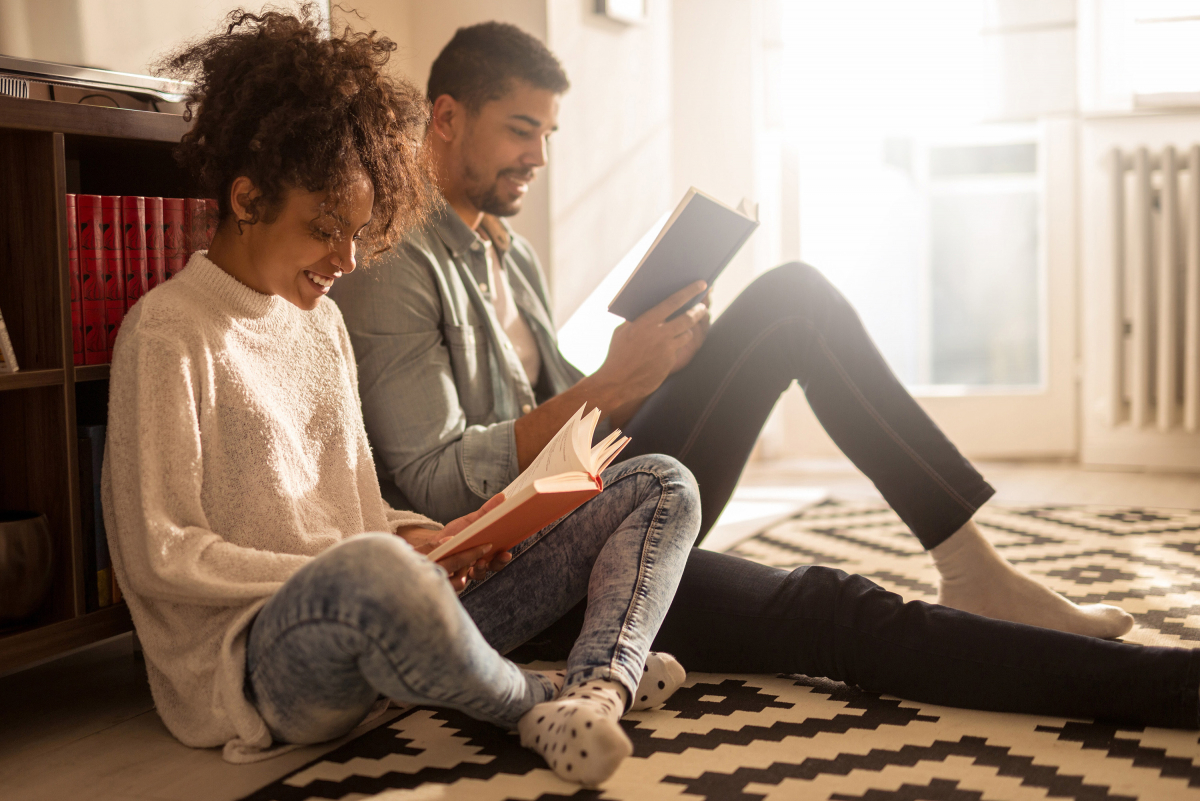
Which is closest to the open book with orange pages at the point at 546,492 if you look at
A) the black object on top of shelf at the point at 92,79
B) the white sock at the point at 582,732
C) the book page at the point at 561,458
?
the book page at the point at 561,458

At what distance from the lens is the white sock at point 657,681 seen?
3.98 feet

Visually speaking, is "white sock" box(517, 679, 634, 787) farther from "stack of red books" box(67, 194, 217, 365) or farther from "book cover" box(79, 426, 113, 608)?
"stack of red books" box(67, 194, 217, 365)

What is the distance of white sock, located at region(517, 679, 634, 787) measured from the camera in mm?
970

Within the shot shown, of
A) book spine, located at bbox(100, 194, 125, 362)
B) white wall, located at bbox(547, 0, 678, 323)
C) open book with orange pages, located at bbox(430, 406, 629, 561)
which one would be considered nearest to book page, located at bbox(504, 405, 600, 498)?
open book with orange pages, located at bbox(430, 406, 629, 561)

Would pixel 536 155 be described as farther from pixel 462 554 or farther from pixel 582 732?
pixel 582 732

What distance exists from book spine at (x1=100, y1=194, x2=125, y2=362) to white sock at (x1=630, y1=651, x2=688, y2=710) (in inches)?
25.9

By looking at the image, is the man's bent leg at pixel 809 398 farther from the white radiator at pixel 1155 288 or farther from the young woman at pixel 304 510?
the white radiator at pixel 1155 288

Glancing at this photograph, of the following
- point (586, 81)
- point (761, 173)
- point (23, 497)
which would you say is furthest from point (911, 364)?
point (23, 497)

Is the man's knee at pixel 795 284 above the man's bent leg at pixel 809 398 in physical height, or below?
above

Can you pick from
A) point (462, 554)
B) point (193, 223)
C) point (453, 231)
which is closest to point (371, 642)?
point (462, 554)

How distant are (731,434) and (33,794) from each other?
2.81ft

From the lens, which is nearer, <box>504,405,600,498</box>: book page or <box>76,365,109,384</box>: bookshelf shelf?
<box>504,405,600,498</box>: book page

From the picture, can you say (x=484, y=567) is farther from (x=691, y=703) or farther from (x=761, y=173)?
(x=761, y=173)

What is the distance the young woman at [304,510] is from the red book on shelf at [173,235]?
0.29 ft
